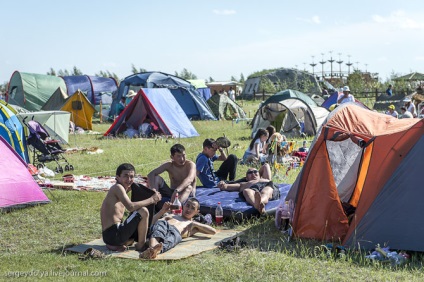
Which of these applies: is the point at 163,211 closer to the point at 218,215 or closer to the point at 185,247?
the point at 185,247

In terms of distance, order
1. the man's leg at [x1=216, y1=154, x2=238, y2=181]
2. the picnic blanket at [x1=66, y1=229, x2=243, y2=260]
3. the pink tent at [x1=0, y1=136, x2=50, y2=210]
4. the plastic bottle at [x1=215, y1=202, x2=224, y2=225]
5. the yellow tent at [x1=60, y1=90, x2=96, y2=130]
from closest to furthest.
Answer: the picnic blanket at [x1=66, y1=229, x2=243, y2=260]
the plastic bottle at [x1=215, y1=202, x2=224, y2=225]
the pink tent at [x1=0, y1=136, x2=50, y2=210]
the man's leg at [x1=216, y1=154, x2=238, y2=181]
the yellow tent at [x1=60, y1=90, x2=96, y2=130]

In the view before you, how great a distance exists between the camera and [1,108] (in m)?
14.0

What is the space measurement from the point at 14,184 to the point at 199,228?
329 cm

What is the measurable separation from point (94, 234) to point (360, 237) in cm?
335

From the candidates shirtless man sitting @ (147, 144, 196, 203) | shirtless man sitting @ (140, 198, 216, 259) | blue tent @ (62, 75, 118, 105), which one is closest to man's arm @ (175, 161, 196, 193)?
shirtless man sitting @ (147, 144, 196, 203)

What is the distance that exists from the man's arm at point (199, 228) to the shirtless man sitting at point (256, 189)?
43.8 inches

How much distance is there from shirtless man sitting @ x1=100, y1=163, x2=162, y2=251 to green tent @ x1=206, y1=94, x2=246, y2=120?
72.0 ft

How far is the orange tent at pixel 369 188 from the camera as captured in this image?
682 cm

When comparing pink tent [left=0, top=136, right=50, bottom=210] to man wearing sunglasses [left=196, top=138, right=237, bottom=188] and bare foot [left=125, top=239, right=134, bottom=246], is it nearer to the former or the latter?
man wearing sunglasses [left=196, top=138, right=237, bottom=188]

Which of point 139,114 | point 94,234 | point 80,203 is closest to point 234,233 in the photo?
point 94,234

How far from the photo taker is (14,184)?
935 cm

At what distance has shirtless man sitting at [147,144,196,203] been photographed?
28.7ft

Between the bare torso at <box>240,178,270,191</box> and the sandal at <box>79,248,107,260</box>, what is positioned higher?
the bare torso at <box>240,178,270,191</box>

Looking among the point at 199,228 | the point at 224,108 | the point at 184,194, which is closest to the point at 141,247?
the point at 199,228
